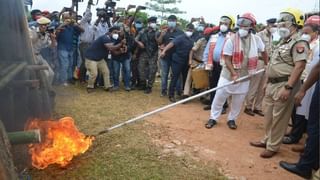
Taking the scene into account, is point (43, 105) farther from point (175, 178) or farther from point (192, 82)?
point (192, 82)

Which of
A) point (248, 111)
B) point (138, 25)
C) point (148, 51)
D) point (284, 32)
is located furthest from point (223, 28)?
point (138, 25)

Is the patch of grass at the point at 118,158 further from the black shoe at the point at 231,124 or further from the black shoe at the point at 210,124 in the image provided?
the black shoe at the point at 231,124

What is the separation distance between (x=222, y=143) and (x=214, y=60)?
2632 mm

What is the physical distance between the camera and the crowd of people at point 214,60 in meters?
4.85

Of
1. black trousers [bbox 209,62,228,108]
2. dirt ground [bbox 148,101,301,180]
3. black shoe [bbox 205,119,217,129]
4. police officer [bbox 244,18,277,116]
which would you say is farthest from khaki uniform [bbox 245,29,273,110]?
black shoe [bbox 205,119,217,129]

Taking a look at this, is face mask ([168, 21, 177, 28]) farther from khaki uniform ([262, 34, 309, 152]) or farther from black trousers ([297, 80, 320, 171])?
black trousers ([297, 80, 320, 171])

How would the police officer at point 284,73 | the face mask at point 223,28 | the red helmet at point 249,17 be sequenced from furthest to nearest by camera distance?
the face mask at point 223,28 < the red helmet at point 249,17 < the police officer at point 284,73

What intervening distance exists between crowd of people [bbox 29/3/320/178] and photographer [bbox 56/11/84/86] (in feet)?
0.08

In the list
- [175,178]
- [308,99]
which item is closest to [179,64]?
[308,99]

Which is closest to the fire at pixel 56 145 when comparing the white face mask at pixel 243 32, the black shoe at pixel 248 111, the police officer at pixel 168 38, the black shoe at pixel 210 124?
the black shoe at pixel 210 124

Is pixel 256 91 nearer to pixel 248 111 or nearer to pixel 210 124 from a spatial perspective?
pixel 248 111

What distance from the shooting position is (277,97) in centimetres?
493

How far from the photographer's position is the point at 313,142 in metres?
4.35

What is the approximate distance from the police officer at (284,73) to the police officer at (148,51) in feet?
15.8
